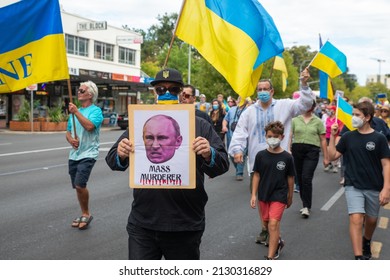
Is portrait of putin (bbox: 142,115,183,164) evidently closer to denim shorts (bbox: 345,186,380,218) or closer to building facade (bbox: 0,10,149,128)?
denim shorts (bbox: 345,186,380,218)

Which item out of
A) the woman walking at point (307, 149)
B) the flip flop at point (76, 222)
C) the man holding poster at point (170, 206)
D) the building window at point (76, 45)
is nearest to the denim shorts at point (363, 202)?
the woman walking at point (307, 149)

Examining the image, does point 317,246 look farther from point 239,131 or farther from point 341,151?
point 239,131

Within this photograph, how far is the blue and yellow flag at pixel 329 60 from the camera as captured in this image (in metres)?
8.29

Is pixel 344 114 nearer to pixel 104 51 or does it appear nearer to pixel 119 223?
pixel 119 223

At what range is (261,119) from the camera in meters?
5.91

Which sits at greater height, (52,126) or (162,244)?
(162,244)

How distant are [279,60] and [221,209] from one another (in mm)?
3429

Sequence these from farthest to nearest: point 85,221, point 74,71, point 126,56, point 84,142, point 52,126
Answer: point 126,56 → point 74,71 → point 52,126 → point 85,221 → point 84,142

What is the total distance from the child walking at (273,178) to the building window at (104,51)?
3801 cm

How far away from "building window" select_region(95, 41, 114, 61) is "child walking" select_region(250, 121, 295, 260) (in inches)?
1497

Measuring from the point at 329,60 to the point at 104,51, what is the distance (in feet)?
120

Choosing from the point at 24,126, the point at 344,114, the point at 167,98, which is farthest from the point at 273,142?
the point at 24,126

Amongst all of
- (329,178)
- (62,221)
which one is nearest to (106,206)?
(62,221)

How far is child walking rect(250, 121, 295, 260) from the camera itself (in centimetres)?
539
